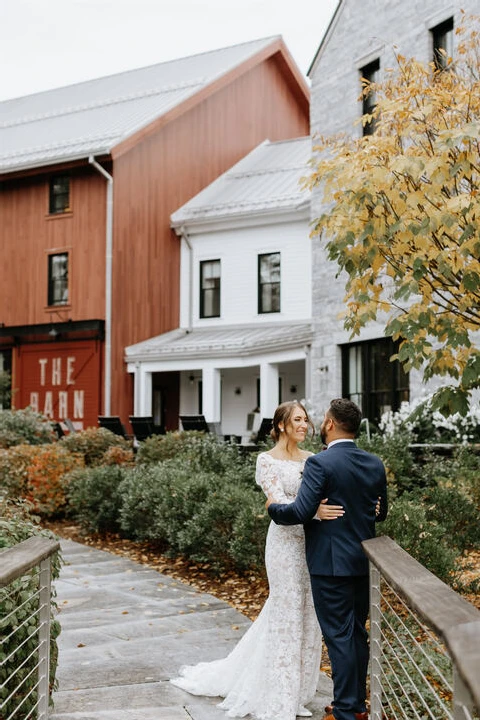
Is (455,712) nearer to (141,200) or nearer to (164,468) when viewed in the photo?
(164,468)

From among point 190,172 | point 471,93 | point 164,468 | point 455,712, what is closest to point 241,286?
point 190,172

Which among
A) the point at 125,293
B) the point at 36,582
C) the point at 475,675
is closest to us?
the point at 475,675

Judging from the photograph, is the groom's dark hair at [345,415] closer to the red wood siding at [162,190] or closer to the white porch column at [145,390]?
the white porch column at [145,390]

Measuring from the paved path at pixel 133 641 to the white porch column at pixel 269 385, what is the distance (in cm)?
1219

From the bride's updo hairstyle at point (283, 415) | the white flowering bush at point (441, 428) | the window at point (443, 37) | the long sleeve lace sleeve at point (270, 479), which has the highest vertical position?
the window at point (443, 37)

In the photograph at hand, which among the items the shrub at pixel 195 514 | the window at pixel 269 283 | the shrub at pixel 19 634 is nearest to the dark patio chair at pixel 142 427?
the shrub at pixel 195 514

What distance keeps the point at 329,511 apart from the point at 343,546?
199 millimetres

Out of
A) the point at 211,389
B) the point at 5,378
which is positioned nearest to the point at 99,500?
the point at 211,389

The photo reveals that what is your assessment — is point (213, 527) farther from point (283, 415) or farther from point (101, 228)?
point (101, 228)

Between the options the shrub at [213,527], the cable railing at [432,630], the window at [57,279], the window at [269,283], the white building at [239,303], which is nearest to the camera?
the cable railing at [432,630]

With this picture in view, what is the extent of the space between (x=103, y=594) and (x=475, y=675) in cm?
660

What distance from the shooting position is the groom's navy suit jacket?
4469mm

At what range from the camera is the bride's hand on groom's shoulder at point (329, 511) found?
4.45m

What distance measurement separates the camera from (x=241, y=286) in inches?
955
